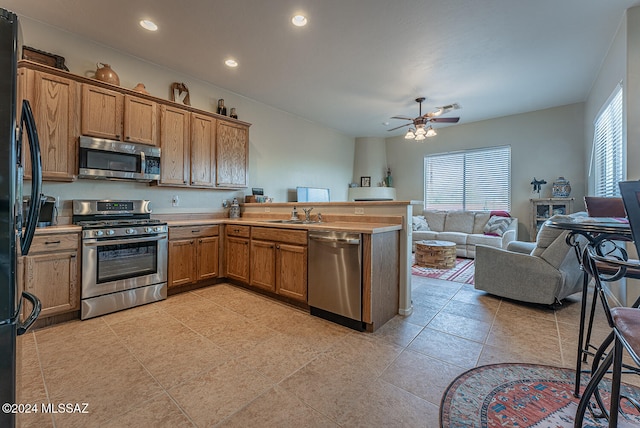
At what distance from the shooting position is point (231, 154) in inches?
164

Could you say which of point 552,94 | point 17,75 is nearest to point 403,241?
→ point 17,75

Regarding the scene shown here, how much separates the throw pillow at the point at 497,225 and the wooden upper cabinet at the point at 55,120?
6708 mm

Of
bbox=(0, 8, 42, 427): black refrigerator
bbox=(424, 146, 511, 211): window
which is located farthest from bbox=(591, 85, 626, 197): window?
bbox=(0, 8, 42, 427): black refrigerator

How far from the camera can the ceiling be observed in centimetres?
261

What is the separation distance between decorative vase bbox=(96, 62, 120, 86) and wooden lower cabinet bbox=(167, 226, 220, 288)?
1818 millimetres

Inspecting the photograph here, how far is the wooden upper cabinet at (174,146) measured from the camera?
3455 mm

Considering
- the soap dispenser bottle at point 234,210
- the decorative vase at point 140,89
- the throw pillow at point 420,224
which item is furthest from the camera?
the throw pillow at point 420,224

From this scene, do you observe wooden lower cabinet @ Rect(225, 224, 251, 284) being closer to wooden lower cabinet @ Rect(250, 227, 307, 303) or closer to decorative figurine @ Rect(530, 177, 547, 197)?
wooden lower cabinet @ Rect(250, 227, 307, 303)

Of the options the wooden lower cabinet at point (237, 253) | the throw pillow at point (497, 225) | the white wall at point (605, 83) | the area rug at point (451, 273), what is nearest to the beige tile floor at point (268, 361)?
the wooden lower cabinet at point (237, 253)

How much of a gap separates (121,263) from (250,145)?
280 centimetres

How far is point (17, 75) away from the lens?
894mm

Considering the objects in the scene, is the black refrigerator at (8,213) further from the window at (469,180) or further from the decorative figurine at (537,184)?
the window at (469,180)

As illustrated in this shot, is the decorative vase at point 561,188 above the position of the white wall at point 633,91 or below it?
below

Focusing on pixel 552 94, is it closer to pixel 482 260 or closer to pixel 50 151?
pixel 482 260
